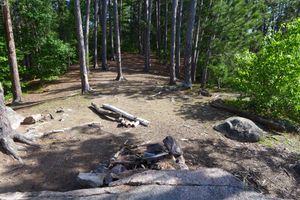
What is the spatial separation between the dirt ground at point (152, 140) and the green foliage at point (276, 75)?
975 mm

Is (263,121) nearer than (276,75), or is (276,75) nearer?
(276,75)

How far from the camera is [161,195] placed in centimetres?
359

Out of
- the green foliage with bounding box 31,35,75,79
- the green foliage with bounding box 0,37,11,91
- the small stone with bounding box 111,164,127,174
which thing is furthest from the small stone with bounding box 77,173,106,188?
the green foliage with bounding box 31,35,75,79

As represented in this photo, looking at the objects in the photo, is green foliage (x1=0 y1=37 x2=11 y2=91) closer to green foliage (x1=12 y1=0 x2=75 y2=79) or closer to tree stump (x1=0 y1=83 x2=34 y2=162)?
green foliage (x1=12 y1=0 x2=75 y2=79)

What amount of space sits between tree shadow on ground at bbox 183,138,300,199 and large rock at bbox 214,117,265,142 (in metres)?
0.22

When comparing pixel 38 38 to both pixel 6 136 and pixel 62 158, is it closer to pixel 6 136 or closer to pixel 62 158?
pixel 6 136

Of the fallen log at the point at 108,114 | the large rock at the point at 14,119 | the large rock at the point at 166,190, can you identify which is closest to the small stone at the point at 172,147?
the large rock at the point at 166,190

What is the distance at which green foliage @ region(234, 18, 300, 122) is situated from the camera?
23.5 feet

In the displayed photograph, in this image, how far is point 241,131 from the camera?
6.60 metres

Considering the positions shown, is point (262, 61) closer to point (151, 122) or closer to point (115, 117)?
point (151, 122)

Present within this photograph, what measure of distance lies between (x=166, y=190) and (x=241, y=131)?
11.9ft

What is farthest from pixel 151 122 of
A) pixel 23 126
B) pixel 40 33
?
pixel 40 33

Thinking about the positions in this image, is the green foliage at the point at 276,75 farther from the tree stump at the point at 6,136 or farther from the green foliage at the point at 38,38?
the green foliage at the point at 38,38

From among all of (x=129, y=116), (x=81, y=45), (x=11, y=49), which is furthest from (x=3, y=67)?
(x=129, y=116)
